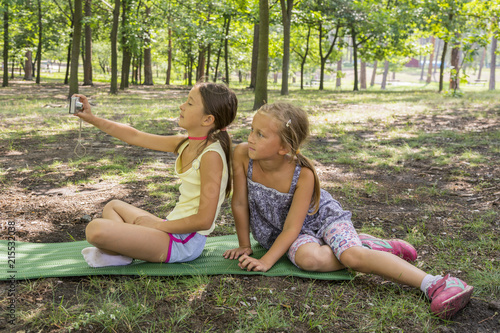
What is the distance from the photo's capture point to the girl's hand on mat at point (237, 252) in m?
2.81

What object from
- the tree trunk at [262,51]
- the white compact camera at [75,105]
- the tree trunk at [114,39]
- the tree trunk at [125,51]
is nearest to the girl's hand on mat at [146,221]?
the white compact camera at [75,105]

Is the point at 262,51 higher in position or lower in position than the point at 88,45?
lower

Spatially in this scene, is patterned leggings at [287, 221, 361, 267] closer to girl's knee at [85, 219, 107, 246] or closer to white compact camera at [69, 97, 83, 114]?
girl's knee at [85, 219, 107, 246]

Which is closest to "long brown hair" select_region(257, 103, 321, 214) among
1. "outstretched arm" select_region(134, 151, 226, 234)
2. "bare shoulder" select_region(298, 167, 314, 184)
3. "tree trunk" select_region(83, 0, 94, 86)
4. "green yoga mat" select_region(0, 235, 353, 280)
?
"bare shoulder" select_region(298, 167, 314, 184)

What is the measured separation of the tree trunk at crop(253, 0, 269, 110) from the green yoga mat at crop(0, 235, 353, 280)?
6795 mm

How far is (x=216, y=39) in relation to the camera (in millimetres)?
18750

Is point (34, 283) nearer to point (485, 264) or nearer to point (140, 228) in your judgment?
point (140, 228)

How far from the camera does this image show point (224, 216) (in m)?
3.92

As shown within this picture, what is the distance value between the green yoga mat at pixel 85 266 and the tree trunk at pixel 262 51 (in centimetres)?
679

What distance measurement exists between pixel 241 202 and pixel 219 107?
2.10 ft

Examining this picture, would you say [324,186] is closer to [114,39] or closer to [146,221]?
[146,221]

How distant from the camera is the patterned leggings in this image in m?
2.61

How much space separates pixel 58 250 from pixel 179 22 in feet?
48.8

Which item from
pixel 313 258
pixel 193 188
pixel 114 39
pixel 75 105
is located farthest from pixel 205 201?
pixel 114 39
